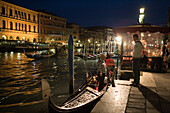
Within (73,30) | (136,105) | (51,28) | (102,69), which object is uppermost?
(73,30)

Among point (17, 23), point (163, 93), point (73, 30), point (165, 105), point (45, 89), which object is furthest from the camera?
point (73, 30)

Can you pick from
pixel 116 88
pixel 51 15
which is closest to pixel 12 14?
pixel 51 15

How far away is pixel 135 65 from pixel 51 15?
55638 mm

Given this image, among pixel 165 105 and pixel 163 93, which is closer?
pixel 165 105

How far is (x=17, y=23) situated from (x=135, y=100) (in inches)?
1925

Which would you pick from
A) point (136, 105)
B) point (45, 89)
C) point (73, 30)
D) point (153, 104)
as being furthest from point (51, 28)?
point (153, 104)

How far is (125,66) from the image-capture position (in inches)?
308

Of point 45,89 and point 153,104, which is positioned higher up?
point 45,89

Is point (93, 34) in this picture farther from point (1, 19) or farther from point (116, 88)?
point (116, 88)

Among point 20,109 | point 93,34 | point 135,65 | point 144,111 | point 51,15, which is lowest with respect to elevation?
point 20,109

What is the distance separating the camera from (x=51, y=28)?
2197 inches

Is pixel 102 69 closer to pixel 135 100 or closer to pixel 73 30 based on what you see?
pixel 135 100

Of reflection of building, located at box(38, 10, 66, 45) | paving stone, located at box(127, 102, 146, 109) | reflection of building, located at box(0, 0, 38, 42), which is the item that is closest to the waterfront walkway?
paving stone, located at box(127, 102, 146, 109)

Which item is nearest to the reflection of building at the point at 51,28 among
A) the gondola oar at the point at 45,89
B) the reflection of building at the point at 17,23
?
the reflection of building at the point at 17,23
